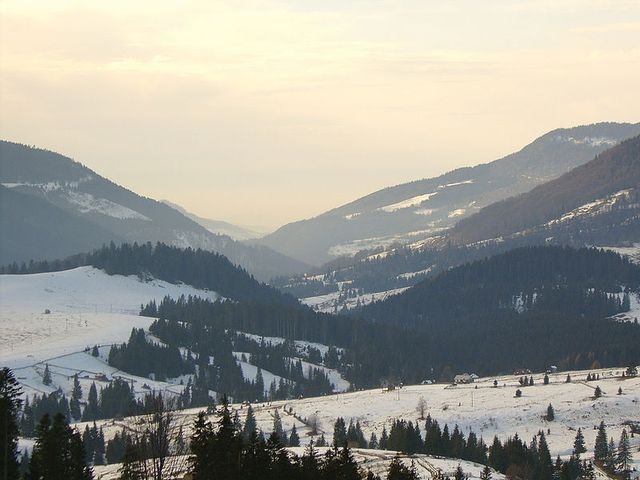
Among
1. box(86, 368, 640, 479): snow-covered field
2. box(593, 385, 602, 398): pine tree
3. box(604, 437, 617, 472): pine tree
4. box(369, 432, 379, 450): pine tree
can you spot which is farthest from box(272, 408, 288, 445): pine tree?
box(593, 385, 602, 398): pine tree

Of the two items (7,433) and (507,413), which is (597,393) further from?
(7,433)

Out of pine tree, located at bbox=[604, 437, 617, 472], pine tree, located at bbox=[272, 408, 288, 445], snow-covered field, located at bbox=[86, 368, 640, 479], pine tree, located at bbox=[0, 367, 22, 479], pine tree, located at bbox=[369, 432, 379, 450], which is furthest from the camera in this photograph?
snow-covered field, located at bbox=[86, 368, 640, 479]

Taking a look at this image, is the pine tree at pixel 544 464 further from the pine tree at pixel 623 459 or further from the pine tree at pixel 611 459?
the pine tree at pixel 623 459

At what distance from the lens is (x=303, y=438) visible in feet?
557

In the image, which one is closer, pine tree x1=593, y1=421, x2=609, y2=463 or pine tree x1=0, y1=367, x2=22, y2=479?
pine tree x1=0, y1=367, x2=22, y2=479

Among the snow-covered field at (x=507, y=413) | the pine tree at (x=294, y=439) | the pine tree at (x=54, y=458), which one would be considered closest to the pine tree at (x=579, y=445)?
the snow-covered field at (x=507, y=413)

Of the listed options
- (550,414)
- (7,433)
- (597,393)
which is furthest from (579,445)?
(7,433)

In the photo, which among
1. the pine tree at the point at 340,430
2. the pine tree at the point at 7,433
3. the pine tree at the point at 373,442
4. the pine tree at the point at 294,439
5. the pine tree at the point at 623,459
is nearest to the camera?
the pine tree at the point at 7,433

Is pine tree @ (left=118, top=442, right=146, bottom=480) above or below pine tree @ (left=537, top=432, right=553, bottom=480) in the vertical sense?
above

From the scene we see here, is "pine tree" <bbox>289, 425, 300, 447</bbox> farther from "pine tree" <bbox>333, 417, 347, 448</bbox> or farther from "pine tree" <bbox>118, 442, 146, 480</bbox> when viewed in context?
"pine tree" <bbox>118, 442, 146, 480</bbox>

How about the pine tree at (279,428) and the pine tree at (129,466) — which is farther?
the pine tree at (279,428)

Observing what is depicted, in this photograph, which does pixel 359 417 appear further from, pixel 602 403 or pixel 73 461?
pixel 73 461

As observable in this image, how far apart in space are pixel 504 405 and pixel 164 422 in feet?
372

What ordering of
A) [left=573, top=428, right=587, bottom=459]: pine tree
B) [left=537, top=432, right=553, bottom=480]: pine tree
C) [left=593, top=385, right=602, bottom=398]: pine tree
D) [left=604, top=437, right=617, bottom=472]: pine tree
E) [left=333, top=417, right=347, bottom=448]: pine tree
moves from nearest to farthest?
1. [left=537, top=432, right=553, bottom=480]: pine tree
2. [left=604, top=437, right=617, bottom=472]: pine tree
3. [left=573, top=428, right=587, bottom=459]: pine tree
4. [left=333, top=417, right=347, bottom=448]: pine tree
5. [left=593, top=385, right=602, bottom=398]: pine tree
